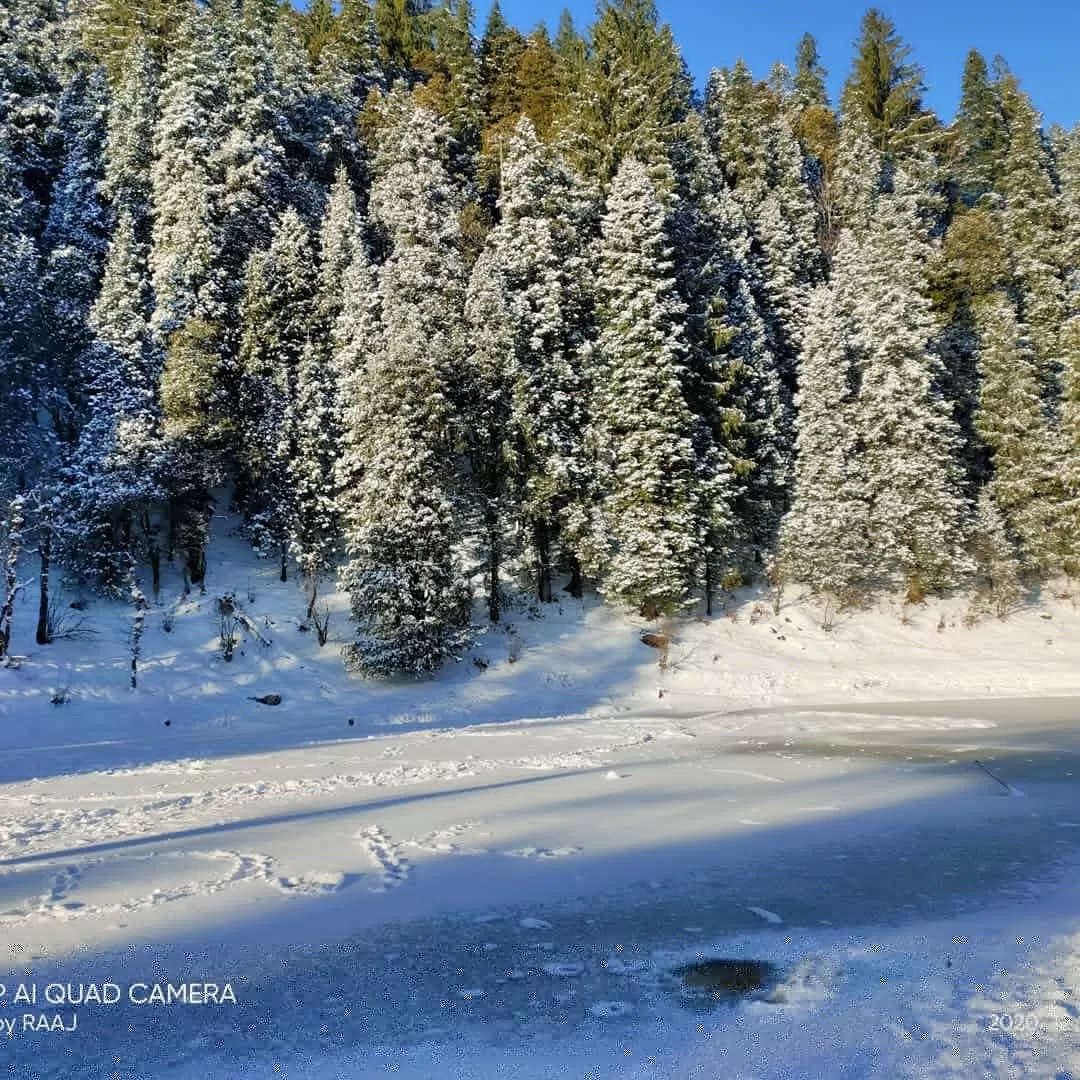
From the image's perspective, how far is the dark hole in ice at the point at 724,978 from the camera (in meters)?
4.57

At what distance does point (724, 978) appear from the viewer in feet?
15.8

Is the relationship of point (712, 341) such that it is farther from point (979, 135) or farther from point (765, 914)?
point (979, 135)

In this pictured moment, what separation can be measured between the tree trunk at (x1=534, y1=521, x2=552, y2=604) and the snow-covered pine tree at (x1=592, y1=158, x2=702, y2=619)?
2027mm

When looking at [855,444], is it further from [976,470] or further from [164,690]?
[164,690]

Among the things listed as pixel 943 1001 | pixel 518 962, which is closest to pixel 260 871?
pixel 518 962

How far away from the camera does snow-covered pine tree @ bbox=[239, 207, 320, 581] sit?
28328mm

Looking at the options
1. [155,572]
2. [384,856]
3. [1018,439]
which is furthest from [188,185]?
[1018,439]

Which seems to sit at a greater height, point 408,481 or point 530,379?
point 530,379

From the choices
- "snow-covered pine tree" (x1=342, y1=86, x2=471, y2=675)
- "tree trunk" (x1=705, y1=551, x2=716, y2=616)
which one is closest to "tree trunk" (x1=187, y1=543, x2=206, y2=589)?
"snow-covered pine tree" (x1=342, y1=86, x2=471, y2=675)

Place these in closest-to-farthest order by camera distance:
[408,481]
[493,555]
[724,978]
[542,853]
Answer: [724,978]
[542,853]
[408,481]
[493,555]

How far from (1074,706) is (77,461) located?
29.5m

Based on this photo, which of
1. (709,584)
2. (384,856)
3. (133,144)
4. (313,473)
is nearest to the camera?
(384,856)

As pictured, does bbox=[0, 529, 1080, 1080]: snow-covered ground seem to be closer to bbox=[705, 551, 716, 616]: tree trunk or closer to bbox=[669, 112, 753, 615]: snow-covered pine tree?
bbox=[705, 551, 716, 616]: tree trunk

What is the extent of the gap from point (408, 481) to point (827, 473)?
665 inches
